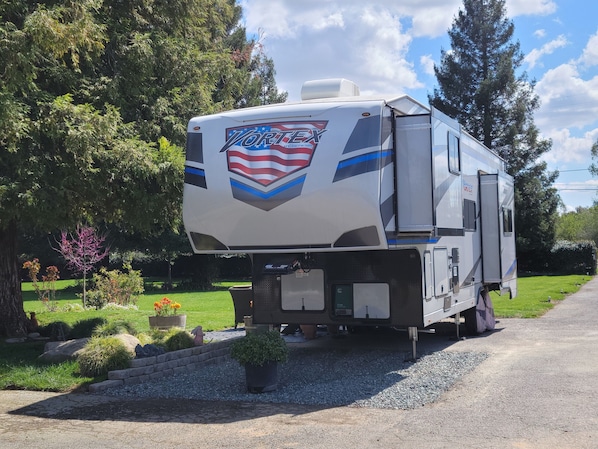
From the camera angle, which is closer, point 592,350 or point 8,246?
point 592,350

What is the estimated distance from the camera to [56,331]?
453 inches

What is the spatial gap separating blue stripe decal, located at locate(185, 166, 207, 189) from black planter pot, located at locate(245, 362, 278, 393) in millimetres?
2387

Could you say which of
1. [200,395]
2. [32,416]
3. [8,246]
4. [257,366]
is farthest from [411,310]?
[8,246]

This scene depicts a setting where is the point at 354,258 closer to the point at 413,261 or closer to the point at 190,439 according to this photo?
the point at 413,261

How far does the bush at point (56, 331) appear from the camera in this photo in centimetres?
1145

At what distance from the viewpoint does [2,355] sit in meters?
10.1

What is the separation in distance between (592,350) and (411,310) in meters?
3.70

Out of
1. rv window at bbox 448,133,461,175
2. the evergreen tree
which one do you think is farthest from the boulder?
rv window at bbox 448,133,461,175

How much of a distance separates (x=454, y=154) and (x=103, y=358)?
19.3ft

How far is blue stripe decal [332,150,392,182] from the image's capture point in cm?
760

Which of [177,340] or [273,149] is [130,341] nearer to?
[177,340]

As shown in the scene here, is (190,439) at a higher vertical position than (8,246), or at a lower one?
lower

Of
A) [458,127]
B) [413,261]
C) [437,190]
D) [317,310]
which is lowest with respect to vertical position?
[317,310]

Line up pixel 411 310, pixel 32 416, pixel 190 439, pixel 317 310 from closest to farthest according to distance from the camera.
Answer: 1. pixel 190 439
2. pixel 32 416
3. pixel 411 310
4. pixel 317 310
